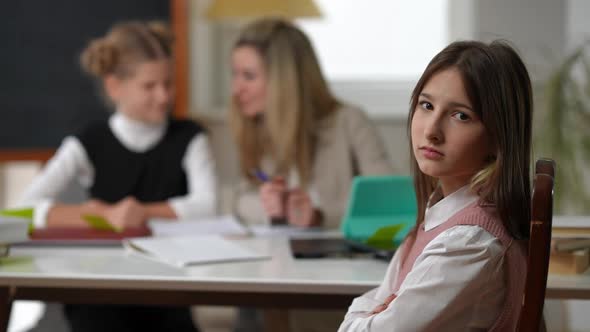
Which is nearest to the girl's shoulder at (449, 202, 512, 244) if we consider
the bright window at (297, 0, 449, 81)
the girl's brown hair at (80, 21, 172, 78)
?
the girl's brown hair at (80, 21, 172, 78)

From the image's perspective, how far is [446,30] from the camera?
3.81 meters

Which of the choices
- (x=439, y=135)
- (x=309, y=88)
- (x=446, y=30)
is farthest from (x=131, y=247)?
(x=446, y=30)

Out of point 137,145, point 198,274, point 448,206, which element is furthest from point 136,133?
point 448,206

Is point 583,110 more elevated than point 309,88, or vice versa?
point 309,88

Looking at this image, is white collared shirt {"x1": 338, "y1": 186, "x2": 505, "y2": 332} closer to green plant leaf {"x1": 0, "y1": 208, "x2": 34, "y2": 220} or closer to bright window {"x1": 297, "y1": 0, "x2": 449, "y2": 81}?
green plant leaf {"x1": 0, "y1": 208, "x2": 34, "y2": 220}

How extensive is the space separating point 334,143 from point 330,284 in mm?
1250

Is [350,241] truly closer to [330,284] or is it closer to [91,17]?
[330,284]

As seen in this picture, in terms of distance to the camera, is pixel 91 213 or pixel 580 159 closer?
pixel 91 213

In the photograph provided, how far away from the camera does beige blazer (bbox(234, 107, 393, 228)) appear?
2.56 meters

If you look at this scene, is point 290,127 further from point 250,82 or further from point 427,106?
point 427,106

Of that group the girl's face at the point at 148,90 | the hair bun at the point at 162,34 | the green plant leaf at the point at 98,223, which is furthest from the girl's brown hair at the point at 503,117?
the hair bun at the point at 162,34

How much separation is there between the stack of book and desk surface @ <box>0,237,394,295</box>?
30 centimetres

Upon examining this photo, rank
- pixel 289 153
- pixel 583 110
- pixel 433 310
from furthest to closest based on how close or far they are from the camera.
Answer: pixel 583 110
pixel 289 153
pixel 433 310

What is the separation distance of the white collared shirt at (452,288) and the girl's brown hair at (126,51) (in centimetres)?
175
